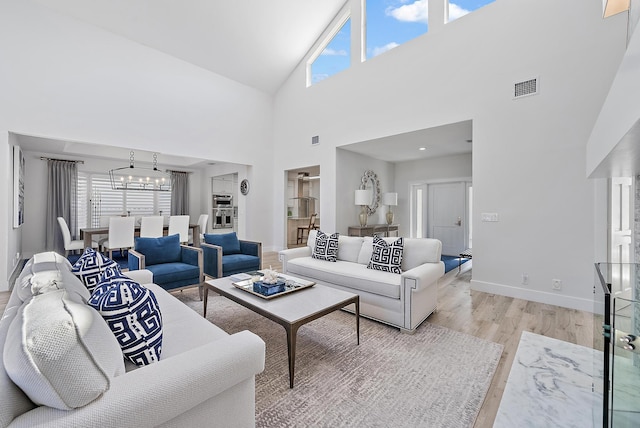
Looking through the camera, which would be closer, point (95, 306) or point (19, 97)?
point (95, 306)

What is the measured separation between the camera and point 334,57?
6.00 m

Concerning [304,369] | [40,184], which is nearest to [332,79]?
[304,369]

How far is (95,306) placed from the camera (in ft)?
3.93

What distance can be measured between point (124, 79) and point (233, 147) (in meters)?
2.29

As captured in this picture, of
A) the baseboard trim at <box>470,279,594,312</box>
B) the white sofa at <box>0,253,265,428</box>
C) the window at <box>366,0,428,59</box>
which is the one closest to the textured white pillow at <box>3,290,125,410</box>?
the white sofa at <box>0,253,265,428</box>

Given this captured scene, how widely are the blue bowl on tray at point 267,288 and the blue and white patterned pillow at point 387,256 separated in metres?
1.19

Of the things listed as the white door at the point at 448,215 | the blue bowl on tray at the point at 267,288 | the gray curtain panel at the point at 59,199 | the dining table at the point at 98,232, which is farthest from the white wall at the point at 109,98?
the white door at the point at 448,215

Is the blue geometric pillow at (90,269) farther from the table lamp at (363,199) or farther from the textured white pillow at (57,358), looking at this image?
the table lamp at (363,199)

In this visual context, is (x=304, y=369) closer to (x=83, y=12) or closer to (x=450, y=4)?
(x=450, y=4)

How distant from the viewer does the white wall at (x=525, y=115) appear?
321cm

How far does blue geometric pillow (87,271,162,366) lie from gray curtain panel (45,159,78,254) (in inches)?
275

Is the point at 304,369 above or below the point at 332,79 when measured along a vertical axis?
below

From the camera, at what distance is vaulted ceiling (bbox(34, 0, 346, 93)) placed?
4535mm

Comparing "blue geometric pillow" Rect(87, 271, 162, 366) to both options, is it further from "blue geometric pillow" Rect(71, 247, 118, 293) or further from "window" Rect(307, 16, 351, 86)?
"window" Rect(307, 16, 351, 86)
